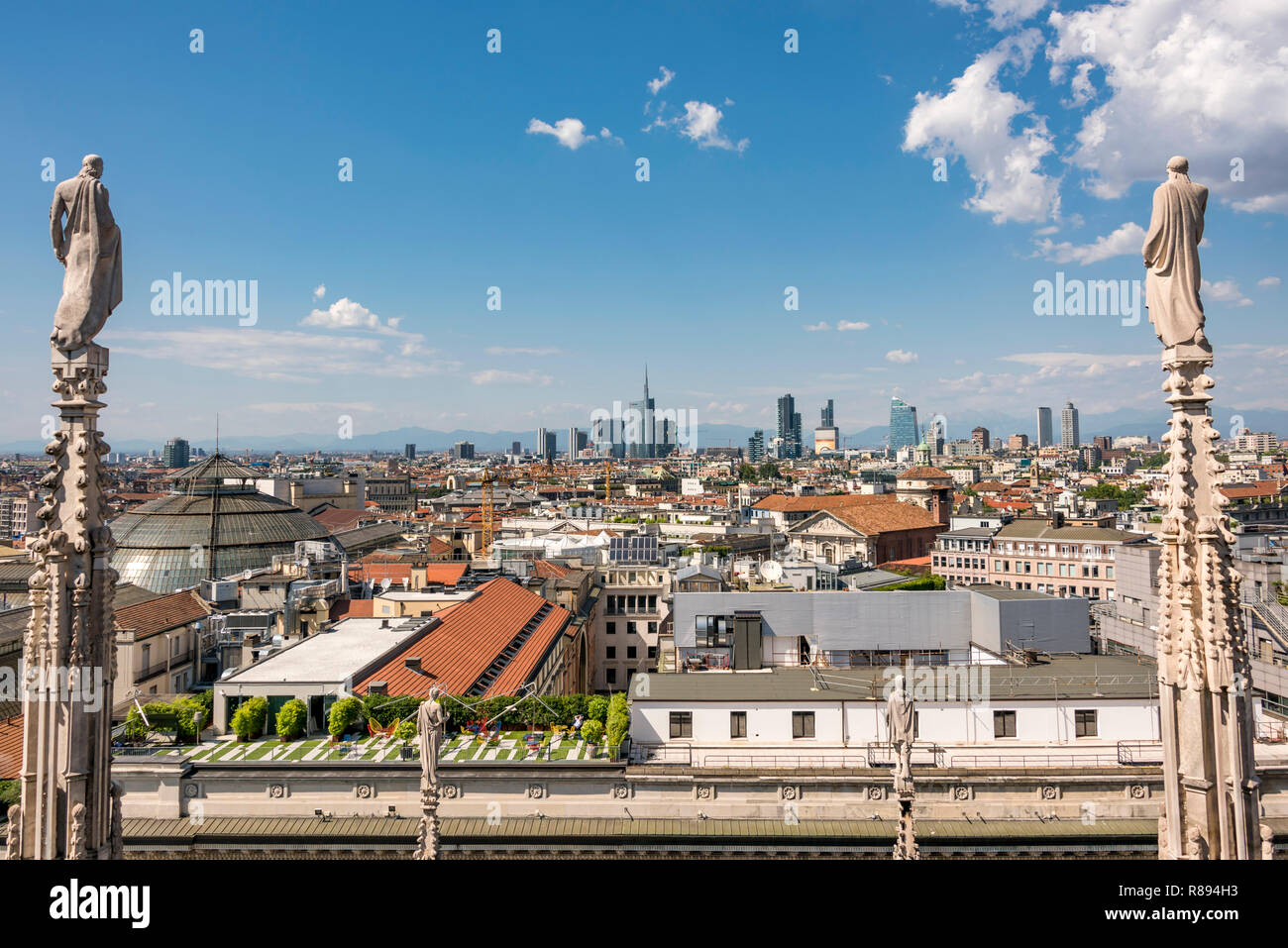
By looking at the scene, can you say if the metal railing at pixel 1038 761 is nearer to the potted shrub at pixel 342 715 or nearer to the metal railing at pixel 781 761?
the metal railing at pixel 781 761

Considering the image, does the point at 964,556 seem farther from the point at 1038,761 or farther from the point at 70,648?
the point at 70,648

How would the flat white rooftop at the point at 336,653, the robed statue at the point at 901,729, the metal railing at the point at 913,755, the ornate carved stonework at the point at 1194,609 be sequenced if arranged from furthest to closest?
the flat white rooftop at the point at 336,653 → the metal railing at the point at 913,755 → the robed statue at the point at 901,729 → the ornate carved stonework at the point at 1194,609

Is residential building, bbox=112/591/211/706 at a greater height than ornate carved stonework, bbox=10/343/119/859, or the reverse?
ornate carved stonework, bbox=10/343/119/859

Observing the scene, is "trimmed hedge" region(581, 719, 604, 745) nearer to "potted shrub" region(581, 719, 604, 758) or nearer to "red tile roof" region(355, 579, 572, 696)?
"potted shrub" region(581, 719, 604, 758)

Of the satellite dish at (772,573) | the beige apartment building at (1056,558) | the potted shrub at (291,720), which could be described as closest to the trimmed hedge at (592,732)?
the potted shrub at (291,720)

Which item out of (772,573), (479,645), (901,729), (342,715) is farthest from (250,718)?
(772,573)

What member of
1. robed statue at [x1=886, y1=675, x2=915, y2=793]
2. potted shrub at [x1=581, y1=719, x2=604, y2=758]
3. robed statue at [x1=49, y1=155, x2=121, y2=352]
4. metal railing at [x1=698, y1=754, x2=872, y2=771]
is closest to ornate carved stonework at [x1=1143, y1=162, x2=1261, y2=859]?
robed statue at [x1=886, y1=675, x2=915, y2=793]
